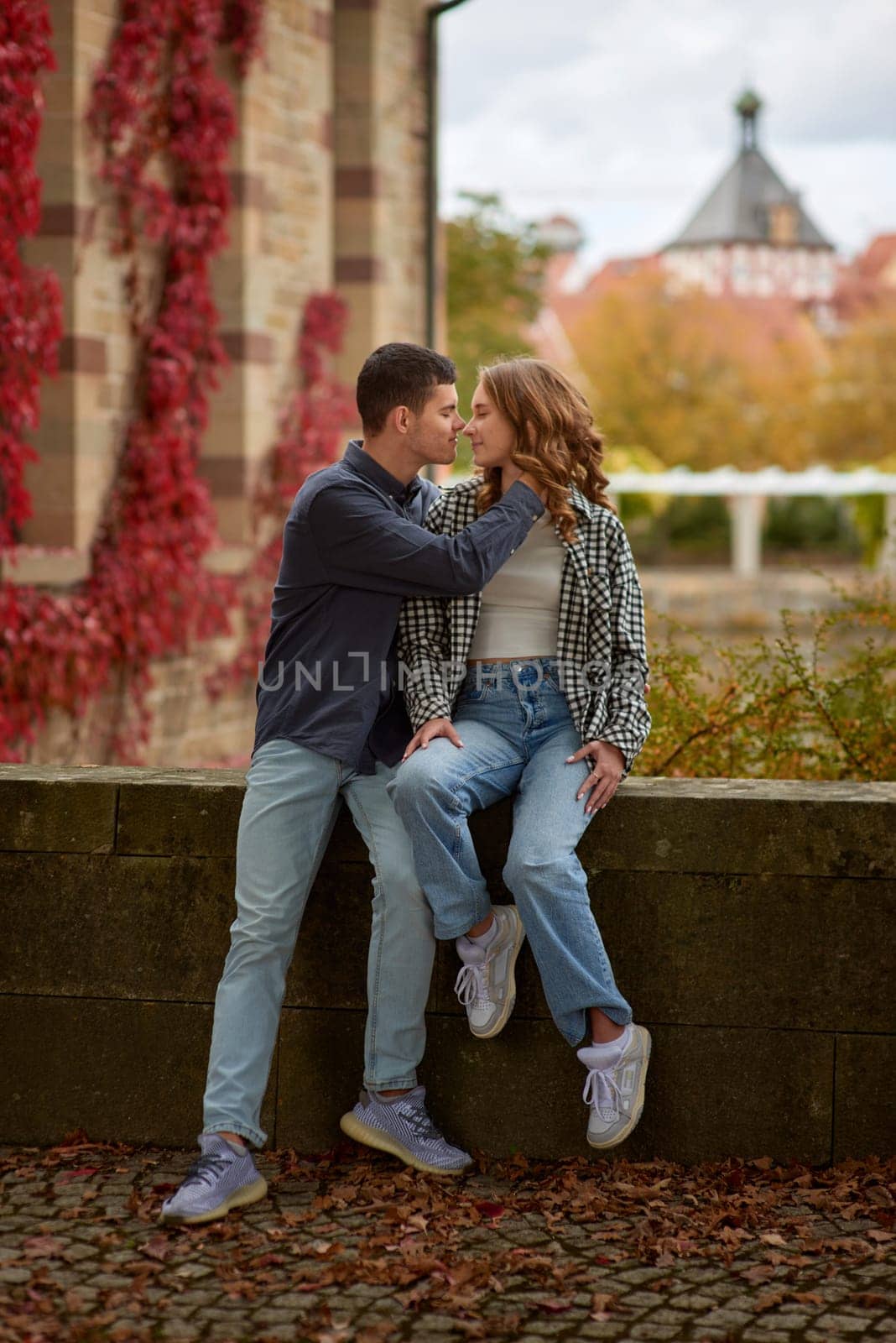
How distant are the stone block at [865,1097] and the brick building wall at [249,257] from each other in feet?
18.2

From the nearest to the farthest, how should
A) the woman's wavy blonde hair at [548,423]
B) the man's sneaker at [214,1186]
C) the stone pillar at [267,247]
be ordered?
the man's sneaker at [214,1186]
the woman's wavy blonde hair at [548,423]
the stone pillar at [267,247]

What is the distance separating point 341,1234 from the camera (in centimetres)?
337

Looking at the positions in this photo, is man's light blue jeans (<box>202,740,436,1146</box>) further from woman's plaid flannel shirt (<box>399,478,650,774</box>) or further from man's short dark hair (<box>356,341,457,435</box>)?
man's short dark hair (<box>356,341,457,435</box>)

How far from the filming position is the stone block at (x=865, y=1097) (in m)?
3.65

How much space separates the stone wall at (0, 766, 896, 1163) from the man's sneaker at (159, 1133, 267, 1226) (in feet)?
1.09

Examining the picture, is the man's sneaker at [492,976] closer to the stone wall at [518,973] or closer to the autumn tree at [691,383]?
the stone wall at [518,973]

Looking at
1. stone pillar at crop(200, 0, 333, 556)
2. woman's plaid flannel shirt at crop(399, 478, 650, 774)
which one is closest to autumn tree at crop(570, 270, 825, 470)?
stone pillar at crop(200, 0, 333, 556)

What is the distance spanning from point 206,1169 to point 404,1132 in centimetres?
46

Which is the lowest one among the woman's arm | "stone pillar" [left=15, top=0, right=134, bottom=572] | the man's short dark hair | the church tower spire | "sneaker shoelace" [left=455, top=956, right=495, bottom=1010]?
"sneaker shoelace" [left=455, top=956, right=495, bottom=1010]

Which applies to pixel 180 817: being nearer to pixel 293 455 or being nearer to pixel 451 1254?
pixel 451 1254

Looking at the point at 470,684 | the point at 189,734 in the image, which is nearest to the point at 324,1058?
the point at 470,684

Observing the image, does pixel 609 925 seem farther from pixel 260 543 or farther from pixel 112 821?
pixel 260 543

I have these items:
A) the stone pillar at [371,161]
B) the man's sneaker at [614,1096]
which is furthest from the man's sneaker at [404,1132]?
the stone pillar at [371,161]

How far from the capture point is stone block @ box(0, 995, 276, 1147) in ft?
12.7
